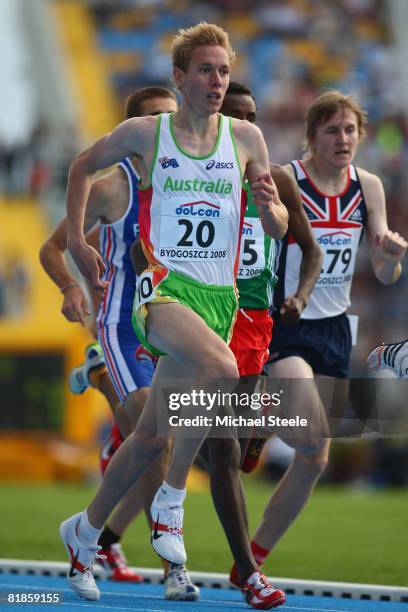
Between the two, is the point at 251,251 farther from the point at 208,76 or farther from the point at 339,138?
the point at 208,76

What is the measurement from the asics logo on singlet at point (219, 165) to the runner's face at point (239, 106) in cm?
102

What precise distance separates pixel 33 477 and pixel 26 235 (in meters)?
6.80

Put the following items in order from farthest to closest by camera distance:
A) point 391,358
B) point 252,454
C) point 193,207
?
point 252,454
point 391,358
point 193,207

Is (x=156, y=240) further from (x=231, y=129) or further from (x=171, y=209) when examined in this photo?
(x=231, y=129)

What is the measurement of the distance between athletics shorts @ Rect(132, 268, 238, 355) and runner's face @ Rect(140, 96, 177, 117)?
1652mm

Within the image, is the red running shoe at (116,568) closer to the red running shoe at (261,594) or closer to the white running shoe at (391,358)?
the red running shoe at (261,594)

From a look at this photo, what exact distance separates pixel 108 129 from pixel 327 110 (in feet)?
84.2

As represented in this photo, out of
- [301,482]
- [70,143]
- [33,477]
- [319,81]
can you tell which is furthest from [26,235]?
[301,482]

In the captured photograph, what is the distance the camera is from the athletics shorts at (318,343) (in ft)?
25.1

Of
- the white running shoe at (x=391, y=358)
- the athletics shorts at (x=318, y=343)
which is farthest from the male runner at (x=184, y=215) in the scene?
the athletics shorts at (x=318, y=343)

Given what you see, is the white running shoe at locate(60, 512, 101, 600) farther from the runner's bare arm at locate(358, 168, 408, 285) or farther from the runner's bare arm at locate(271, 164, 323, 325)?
the runner's bare arm at locate(358, 168, 408, 285)

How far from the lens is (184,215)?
6.28 metres

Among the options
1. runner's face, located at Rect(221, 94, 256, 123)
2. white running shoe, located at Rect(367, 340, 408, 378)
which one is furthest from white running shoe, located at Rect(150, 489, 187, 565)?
runner's face, located at Rect(221, 94, 256, 123)

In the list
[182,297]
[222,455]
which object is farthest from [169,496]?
[182,297]
